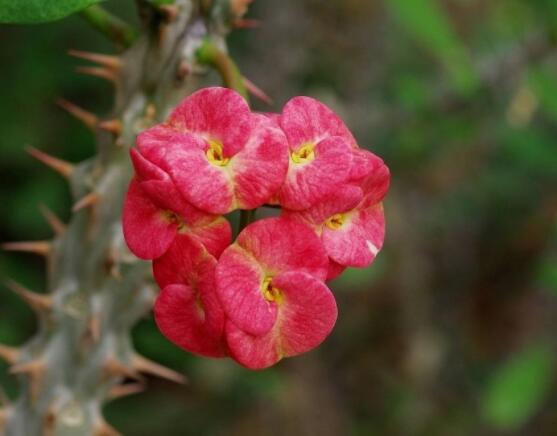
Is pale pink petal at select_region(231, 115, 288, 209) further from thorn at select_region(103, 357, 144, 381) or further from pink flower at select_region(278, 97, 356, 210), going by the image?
thorn at select_region(103, 357, 144, 381)

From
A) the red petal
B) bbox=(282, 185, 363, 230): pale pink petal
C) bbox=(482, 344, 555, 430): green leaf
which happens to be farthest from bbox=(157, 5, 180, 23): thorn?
bbox=(482, 344, 555, 430): green leaf

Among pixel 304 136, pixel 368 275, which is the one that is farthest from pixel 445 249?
pixel 304 136

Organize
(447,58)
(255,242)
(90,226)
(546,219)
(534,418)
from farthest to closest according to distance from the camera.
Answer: (534,418) → (546,219) → (447,58) → (90,226) → (255,242)

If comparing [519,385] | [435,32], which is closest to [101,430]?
[435,32]

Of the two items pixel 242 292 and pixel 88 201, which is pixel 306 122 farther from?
pixel 88 201

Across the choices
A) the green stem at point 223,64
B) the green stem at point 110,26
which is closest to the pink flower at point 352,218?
the green stem at point 223,64

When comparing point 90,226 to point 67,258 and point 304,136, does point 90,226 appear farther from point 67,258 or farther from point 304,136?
point 304,136
